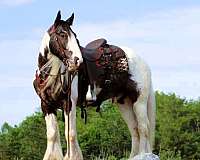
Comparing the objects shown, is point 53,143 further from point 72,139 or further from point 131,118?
point 131,118

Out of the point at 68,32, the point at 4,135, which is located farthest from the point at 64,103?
the point at 4,135

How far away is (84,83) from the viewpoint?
364 inches

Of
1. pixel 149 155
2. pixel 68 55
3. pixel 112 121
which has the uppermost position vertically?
pixel 112 121

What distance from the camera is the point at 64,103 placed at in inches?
345

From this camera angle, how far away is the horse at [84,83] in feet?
28.0

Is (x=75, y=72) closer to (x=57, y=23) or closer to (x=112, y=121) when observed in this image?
(x=57, y=23)

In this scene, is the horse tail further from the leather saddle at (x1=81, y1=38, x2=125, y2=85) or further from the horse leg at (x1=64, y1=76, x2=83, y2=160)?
the horse leg at (x1=64, y1=76, x2=83, y2=160)

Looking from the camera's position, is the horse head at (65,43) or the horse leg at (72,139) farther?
the horse leg at (72,139)

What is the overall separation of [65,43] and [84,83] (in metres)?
0.98

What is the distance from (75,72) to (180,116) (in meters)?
44.5

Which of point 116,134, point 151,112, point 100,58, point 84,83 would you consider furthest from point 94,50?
point 116,134

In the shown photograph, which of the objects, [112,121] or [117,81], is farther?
[112,121]

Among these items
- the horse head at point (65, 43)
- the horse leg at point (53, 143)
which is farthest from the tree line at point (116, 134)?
the horse head at point (65, 43)

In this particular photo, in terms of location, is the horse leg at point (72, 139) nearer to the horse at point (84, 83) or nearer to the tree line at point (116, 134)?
the horse at point (84, 83)
